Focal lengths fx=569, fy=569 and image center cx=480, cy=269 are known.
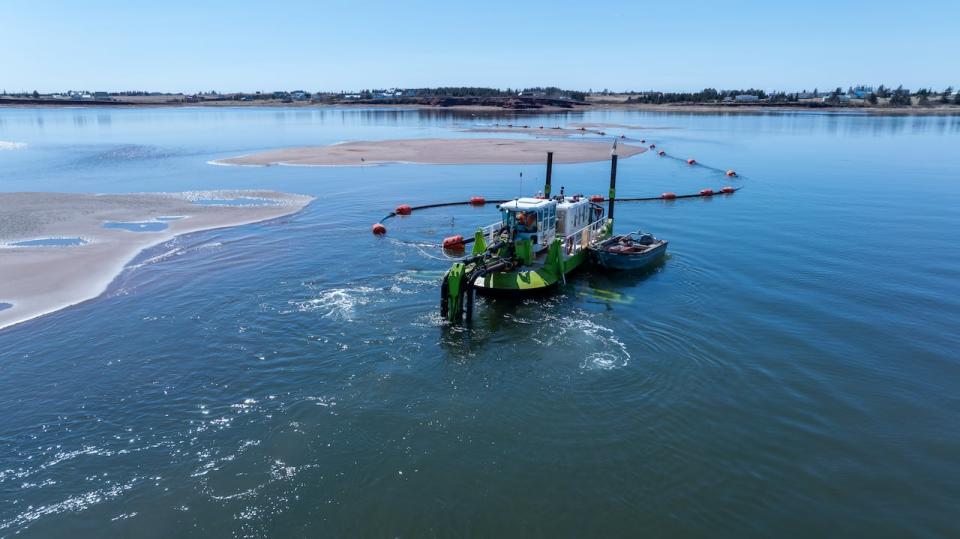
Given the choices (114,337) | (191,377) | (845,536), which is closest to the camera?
(845,536)

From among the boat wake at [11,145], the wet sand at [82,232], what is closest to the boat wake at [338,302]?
the wet sand at [82,232]

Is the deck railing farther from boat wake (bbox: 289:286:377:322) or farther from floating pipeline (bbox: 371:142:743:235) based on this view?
boat wake (bbox: 289:286:377:322)

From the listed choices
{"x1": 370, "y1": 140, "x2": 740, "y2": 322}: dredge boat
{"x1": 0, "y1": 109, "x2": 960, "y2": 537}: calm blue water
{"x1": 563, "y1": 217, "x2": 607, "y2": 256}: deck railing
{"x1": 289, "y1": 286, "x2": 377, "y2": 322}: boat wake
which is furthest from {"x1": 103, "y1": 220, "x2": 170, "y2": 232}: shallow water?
{"x1": 563, "y1": 217, "x2": 607, "y2": 256}: deck railing

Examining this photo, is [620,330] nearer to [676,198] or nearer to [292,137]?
[676,198]

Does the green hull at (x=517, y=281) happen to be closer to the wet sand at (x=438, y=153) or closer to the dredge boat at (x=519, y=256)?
the dredge boat at (x=519, y=256)

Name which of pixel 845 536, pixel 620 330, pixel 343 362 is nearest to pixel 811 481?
pixel 845 536

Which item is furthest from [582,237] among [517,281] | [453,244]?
[453,244]
